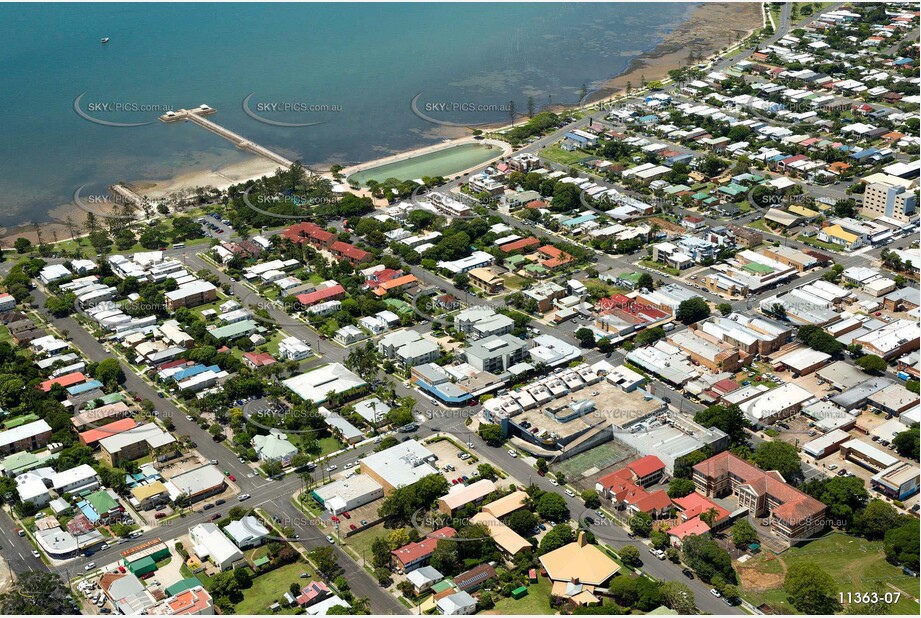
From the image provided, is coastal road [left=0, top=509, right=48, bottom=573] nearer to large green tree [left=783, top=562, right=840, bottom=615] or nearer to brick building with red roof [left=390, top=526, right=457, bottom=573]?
brick building with red roof [left=390, top=526, right=457, bottom=573]

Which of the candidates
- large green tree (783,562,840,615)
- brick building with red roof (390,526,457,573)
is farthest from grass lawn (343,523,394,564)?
large green tree (783,562,840,615)

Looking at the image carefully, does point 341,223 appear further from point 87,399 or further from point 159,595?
point 159,595

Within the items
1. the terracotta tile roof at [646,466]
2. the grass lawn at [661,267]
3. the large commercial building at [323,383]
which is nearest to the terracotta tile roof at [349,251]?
the large commercial building at [323,383]

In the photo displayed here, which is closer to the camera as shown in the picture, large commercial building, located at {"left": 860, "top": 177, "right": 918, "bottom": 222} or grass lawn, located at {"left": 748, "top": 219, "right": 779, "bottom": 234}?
large commercial building, located at {"left": 860, "top": 177, "right": 918, "bottom": 222}

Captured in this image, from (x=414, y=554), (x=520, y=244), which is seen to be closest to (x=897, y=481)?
(x=414, y=554)

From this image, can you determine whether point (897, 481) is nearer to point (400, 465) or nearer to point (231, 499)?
point (400, 465)

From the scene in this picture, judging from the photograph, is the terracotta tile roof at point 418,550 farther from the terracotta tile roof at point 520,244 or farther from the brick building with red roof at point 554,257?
the terracotta tile roof at point 520,244
